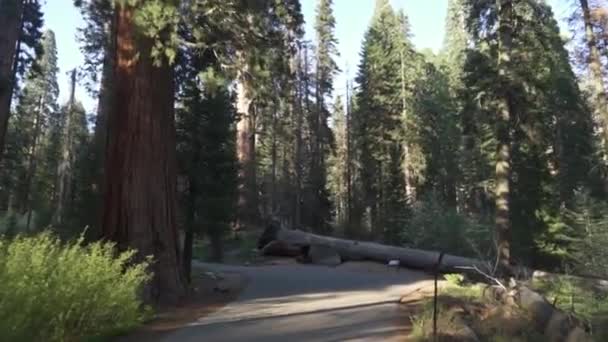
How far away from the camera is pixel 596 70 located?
65.0 feet

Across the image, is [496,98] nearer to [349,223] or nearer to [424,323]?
[424,323]

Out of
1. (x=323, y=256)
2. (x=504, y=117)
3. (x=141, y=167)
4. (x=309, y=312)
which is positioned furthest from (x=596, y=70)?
(x=141, y=167)

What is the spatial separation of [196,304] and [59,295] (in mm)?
5169

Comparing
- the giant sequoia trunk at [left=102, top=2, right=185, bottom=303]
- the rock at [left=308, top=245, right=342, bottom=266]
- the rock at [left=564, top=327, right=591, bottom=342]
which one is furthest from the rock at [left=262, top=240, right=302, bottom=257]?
the rock at [left=564, top=327, right=591, bottom=342]

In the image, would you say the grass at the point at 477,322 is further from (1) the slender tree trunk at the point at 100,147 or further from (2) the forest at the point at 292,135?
(1) the slender tree trunk at the point at 100,147

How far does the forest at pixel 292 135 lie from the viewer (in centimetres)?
1108

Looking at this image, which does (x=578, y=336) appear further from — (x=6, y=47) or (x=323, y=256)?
(x=323, y=256)

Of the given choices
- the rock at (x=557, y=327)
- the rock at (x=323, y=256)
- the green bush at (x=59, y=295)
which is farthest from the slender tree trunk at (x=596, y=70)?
the green bush at (x=59, y=295)

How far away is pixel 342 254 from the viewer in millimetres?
24266

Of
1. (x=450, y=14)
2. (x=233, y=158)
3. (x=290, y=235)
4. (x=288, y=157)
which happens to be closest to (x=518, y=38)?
(x=233, y=158)

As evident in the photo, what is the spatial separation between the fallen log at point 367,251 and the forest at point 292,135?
1.63m

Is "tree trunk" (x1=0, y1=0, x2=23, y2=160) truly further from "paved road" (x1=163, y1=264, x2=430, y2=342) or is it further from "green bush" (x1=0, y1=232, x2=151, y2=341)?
"paved road" (x1=163, y1=264, x2=430, y2=342)

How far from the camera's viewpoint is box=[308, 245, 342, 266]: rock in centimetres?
2360

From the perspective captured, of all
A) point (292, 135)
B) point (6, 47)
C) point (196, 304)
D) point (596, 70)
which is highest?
point (292, 135)
